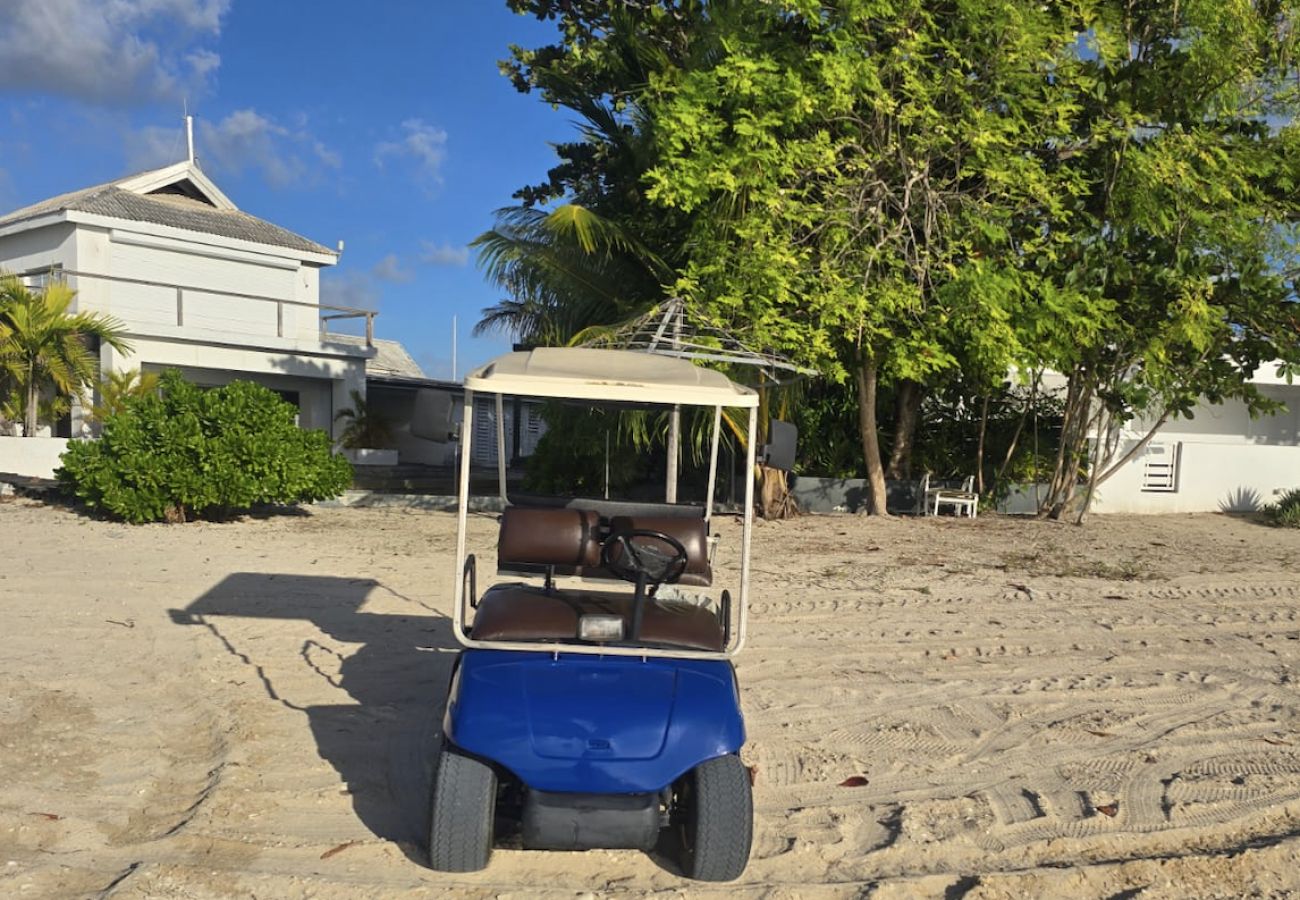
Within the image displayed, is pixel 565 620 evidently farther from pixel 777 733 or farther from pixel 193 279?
pixel 193 279

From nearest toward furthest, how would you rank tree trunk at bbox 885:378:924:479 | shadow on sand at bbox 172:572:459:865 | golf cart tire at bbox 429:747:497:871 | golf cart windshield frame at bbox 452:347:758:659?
1. golf cart tire at bbox 429:747:497:871
2. golf cart windshield frame at bbox 452:347:758:659
3. shadow on sand at bbox 172:572:459:865
4. tree trunk at bbox 885:378:924:479

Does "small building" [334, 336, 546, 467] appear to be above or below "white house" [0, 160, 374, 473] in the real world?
below

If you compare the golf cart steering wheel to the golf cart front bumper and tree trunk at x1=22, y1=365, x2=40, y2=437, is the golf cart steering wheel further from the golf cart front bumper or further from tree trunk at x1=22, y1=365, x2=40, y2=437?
tree trunk at x1=22, y1=365, x2=40, y2=437

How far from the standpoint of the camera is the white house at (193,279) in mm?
21000

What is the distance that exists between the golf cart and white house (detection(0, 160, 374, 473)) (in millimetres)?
17075

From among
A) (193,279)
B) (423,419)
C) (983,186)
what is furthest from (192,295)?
(983,186)

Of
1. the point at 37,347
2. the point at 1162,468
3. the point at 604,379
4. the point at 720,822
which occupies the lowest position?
the point at 720,822

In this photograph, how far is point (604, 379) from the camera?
4449 mm

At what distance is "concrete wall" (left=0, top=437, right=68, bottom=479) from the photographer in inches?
661

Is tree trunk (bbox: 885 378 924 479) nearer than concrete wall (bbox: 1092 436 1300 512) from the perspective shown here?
Yes

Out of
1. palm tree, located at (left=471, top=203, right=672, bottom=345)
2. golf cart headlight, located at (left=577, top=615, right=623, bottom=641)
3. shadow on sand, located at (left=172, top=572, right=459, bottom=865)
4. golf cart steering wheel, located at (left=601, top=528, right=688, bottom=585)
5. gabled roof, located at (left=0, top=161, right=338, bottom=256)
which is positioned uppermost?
gabled roof, located at (left=0, top=161, right=338, bottom=256)

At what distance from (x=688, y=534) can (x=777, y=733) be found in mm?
1320

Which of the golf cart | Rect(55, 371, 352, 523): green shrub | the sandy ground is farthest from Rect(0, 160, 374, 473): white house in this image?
the golf cart

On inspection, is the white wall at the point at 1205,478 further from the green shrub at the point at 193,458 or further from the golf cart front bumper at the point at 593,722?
the golf cart front bumper at the point at 593,722
